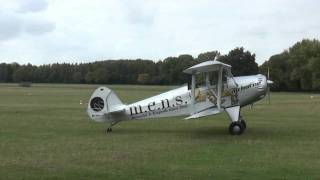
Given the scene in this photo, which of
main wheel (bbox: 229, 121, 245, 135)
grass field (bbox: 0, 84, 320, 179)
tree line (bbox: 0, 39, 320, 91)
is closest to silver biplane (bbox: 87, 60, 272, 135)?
main wheel (bbox: 229, 121, 245, 135)

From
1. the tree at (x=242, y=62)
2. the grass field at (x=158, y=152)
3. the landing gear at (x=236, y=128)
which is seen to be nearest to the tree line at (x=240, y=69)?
the tree at (x=242, y=62)

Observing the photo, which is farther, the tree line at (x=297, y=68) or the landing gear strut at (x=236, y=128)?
the tree line at (x=297, y=68)

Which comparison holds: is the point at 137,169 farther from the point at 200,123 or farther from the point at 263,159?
the point at 200,123

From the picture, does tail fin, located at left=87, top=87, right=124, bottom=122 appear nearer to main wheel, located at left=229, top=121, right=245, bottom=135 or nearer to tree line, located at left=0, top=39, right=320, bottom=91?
main wheel, located at left=229, top=121, right=245, bottom=135

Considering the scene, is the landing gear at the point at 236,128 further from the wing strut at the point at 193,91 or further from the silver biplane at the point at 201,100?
the wing strut at the point at 193,91

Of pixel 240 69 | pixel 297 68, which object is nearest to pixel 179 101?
pixel 240 69

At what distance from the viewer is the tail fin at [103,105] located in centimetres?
2122

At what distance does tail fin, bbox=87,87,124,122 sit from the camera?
69.6 feet

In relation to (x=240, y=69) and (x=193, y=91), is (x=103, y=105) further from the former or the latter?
(x=240, y=69)

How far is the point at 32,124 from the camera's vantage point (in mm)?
24281

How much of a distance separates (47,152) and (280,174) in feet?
21.2

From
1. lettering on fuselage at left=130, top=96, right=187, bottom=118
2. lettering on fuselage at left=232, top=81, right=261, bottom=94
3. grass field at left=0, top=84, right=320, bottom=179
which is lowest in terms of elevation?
grass field at left=0, top=84, right=320, bottom=179

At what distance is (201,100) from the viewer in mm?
20562

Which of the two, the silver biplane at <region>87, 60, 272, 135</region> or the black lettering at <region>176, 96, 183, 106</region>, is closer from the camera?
the silver biplane at <region>87, 60, 272, 135</region>
